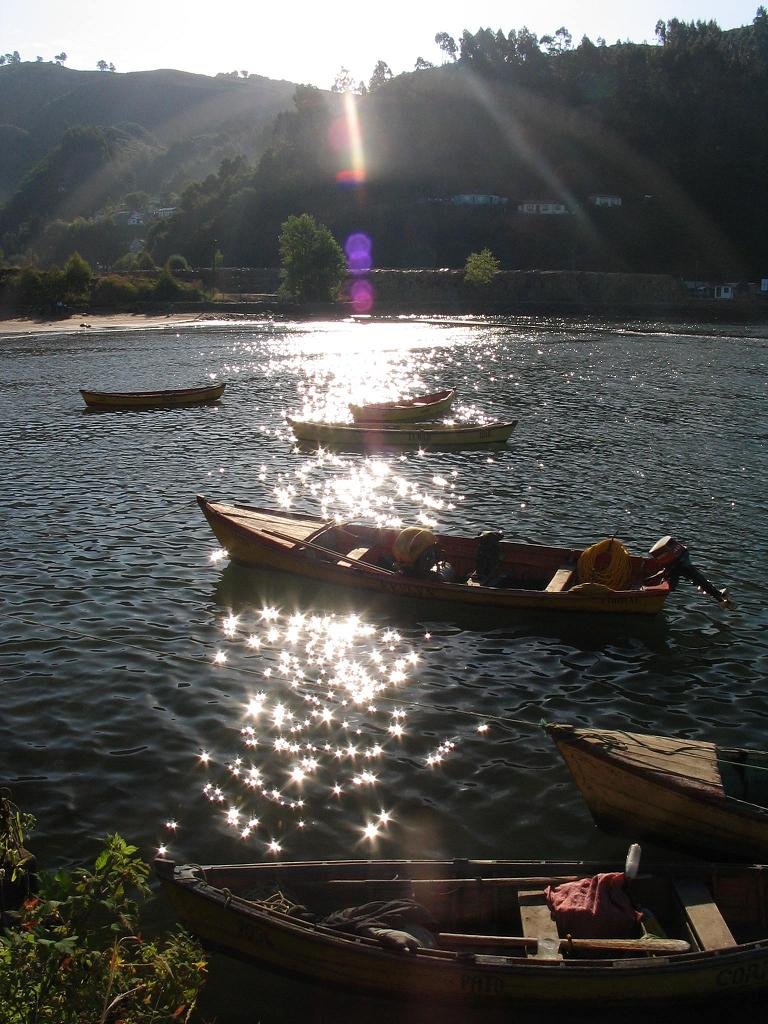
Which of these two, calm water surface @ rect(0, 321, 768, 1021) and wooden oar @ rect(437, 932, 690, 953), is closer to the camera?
wooden oar @ rect(437, 932, 690, 953)

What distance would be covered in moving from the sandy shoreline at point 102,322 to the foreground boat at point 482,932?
4372 inches

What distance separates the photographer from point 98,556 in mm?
23703

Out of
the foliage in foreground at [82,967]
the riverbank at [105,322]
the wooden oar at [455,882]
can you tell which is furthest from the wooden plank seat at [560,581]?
the riverbank at [105,322]

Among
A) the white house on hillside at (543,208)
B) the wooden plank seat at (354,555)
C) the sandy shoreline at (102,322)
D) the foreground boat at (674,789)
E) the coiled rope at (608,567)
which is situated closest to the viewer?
the foreground boat at (674,789)

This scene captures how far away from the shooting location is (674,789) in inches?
433

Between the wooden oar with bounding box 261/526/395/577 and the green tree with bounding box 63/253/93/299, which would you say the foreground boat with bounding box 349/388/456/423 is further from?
the green tree with bounding box 63/253/93/299

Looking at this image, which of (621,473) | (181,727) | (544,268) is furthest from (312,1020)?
(544,268)

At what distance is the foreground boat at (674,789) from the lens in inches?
428

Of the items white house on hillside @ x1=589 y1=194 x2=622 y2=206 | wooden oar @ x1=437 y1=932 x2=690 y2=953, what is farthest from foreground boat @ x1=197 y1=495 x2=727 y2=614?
white house on hillside @ x1=589 y1=194 x2=622 y2=206

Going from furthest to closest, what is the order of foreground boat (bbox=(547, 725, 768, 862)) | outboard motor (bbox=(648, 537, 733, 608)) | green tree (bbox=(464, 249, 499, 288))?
green tree (bbox=(464, 249, 499, 288)) → outboard motor (bbox=(648, 537, 733, 608)) → foreground boat (bbox=(547, 725, 768, 862))

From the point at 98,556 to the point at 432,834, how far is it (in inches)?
575

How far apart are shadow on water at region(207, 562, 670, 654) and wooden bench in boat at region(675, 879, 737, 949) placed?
28.4 feet

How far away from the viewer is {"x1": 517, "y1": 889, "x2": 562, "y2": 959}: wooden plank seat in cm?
891

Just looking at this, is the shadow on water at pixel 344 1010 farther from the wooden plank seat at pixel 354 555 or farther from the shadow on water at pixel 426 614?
the wooden plank seat at pixel 354 555
